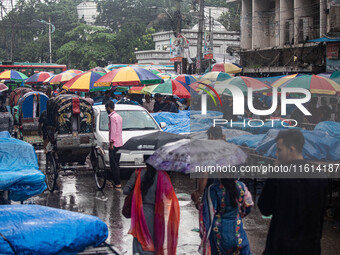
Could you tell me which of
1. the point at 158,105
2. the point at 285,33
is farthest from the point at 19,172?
the point at 285,33

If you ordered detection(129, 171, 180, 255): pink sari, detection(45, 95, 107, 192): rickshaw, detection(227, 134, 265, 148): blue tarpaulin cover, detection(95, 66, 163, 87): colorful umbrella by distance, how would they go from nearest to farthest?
1. detection(129, 171, 180, 255): pink sari
2. detection(227, 134, 265, 148): blue tarpaulin cover
3. detection(45, 95, 107, 192): rickshaw
4. detection(95, 66, 163, 87): colorful umbrella

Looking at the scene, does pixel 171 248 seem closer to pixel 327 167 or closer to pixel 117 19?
pixel 327 167

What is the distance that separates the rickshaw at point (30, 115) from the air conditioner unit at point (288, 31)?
53.8 feet

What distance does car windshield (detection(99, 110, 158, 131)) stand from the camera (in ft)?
43.6

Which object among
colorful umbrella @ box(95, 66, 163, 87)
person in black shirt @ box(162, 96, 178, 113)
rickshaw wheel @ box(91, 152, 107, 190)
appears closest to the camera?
rickshaw wheel @ box(91, 152, 107, 190)

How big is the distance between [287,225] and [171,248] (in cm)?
158

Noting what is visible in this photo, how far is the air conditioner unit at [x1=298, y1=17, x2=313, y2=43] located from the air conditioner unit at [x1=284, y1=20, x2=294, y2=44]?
0.86 metres

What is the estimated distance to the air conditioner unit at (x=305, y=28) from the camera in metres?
28.0

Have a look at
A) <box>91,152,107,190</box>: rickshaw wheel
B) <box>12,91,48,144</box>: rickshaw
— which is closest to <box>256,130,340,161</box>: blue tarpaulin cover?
<box>91,152,107,190</box>: rickshaw wheel

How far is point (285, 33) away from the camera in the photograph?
101 ft

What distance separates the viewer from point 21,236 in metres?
4.42

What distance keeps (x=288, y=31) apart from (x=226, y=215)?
2685cm

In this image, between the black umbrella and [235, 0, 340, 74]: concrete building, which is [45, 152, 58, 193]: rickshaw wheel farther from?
[235, 0, 340, 74]: concrete building

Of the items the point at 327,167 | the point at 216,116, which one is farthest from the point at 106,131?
the point at 327,167
